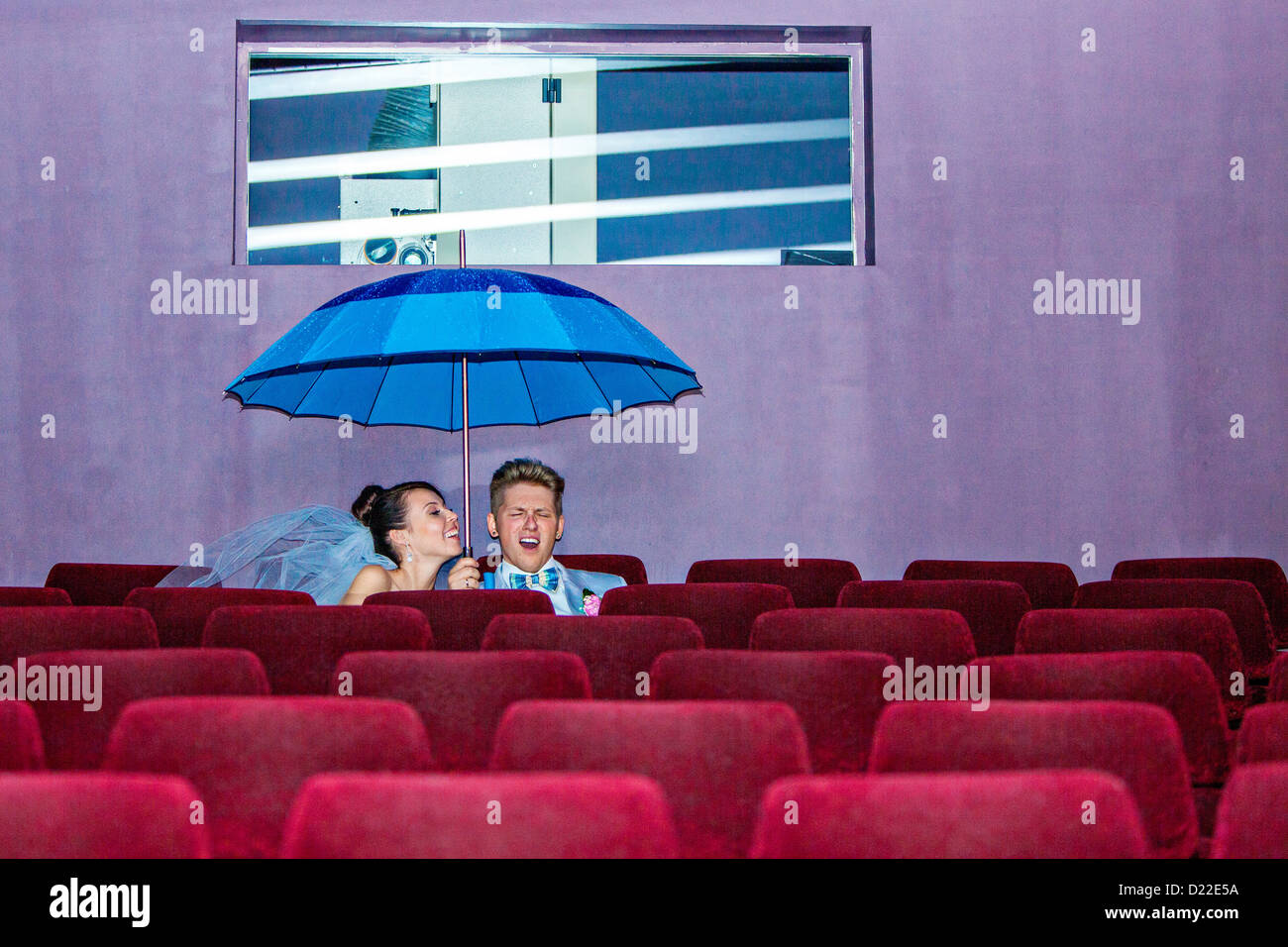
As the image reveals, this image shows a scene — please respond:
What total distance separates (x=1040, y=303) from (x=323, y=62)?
400 cm

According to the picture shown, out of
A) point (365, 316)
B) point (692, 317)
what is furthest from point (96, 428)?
point (692, 317)

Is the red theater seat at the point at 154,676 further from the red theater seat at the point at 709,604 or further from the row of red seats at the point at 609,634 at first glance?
the red theater seat at the point at 709,604

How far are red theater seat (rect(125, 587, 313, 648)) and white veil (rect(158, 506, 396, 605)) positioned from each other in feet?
2.63

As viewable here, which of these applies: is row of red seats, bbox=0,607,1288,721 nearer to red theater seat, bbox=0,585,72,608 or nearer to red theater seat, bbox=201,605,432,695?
red theater seat, bbox=201,605,432,695

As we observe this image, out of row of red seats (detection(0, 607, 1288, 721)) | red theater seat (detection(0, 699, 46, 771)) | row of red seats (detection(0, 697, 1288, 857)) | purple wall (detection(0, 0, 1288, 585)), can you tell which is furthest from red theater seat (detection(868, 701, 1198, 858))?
purple wall (detection(0, 0, 1288, 585))

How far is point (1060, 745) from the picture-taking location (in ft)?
5.89

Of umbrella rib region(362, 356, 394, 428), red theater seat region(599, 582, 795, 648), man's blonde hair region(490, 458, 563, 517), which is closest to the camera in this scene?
red theater seat region(599, 582, 795, 648)

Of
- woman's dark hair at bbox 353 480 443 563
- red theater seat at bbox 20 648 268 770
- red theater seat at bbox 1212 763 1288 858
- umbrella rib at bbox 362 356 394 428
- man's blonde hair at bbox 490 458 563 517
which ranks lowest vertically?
red theater seat at bbox 1212 763 1288 858

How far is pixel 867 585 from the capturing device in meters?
3.51

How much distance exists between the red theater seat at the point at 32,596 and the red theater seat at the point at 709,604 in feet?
5.63

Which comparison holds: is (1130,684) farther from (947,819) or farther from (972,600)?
(972,600)

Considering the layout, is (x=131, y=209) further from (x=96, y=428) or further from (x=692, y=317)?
(x=692, y=317)

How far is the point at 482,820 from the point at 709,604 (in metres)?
1.96

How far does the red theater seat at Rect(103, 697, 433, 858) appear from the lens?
1752 mm
